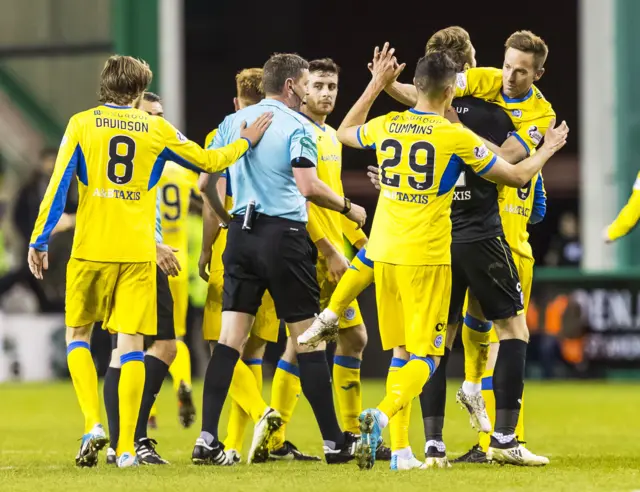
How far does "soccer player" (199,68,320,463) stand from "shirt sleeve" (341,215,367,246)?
64 cm

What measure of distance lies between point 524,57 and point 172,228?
9.11ft

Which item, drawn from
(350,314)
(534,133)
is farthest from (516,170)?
(350,314)

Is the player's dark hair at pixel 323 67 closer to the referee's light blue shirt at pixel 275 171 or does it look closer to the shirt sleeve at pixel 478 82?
the referee's light blue shirt at pixel 275 171

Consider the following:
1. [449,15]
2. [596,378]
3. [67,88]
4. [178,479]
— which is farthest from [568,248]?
[178,479]

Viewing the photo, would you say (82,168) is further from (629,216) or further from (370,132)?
(629,216)

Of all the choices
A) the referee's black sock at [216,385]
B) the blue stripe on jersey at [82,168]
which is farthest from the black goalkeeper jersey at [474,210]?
the blue stripe on jersey at [82,168]

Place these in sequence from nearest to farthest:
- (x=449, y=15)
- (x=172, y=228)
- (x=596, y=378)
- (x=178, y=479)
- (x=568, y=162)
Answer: (x=178, y=479)
(x=172, y=228)
(x=596, y=378)
(x=449, y=15)
(x=568, y=162)

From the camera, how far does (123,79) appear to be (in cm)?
670

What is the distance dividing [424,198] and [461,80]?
823 mm

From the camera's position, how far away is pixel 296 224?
703cm

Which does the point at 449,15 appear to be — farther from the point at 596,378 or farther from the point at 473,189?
the point at 473,189

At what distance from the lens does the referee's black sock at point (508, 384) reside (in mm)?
6707

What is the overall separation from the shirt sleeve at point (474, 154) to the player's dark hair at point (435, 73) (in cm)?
23

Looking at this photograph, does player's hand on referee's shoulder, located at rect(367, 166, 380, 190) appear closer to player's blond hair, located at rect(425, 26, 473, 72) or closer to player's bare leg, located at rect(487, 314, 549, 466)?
player's blond hair, located at rect(425, 26, 473, 72)
